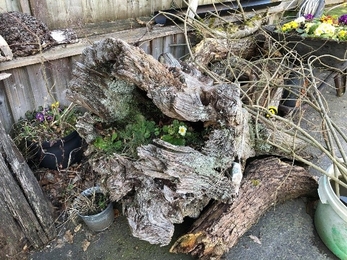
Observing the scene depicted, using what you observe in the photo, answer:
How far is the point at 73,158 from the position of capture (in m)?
2.89

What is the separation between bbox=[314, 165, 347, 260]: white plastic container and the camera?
6.75 ft

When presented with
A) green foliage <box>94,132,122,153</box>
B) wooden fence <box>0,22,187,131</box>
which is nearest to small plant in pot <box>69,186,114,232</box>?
green foliage <box>94,132,122,153</box>

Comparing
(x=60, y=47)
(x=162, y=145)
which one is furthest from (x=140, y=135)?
(x=60, y=47)

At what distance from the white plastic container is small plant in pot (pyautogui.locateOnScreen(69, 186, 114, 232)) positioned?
1.65 metres

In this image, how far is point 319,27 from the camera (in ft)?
10.1

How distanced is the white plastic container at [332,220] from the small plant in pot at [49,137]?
7.02 feet

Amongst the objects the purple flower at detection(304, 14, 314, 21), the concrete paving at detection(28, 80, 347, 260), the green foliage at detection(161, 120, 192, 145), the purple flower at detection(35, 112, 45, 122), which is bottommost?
the concrete paving at detection(28, 80, 347, 260)

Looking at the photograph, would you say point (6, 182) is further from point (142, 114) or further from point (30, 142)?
point (142, 114)

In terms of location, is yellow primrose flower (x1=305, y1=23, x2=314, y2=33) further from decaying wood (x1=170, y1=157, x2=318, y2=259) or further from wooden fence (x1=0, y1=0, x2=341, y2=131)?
decaying wood (x1=170, y1=157, x2=318, y2=259)

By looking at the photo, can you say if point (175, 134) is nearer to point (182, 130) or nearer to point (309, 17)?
point (182, 130)

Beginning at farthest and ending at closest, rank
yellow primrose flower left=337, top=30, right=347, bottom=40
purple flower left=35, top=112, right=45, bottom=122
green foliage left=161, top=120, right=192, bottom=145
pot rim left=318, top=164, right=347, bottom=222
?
yellow primrose flower left=337, top=30, right=347, bottom=40 → purple flower left=35, top=112, right=45, bottom=122 → green foliage left=161, top=120, right=192, bottom=145 → pot rim left=318, top=164, right=347, bottom=222

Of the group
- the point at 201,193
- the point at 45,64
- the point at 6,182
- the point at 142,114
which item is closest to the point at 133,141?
the point at 142,114

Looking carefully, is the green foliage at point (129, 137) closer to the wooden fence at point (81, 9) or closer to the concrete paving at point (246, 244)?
the concrete paving at point (246, 244)

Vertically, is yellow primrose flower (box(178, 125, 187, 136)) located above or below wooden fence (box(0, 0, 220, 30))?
below
